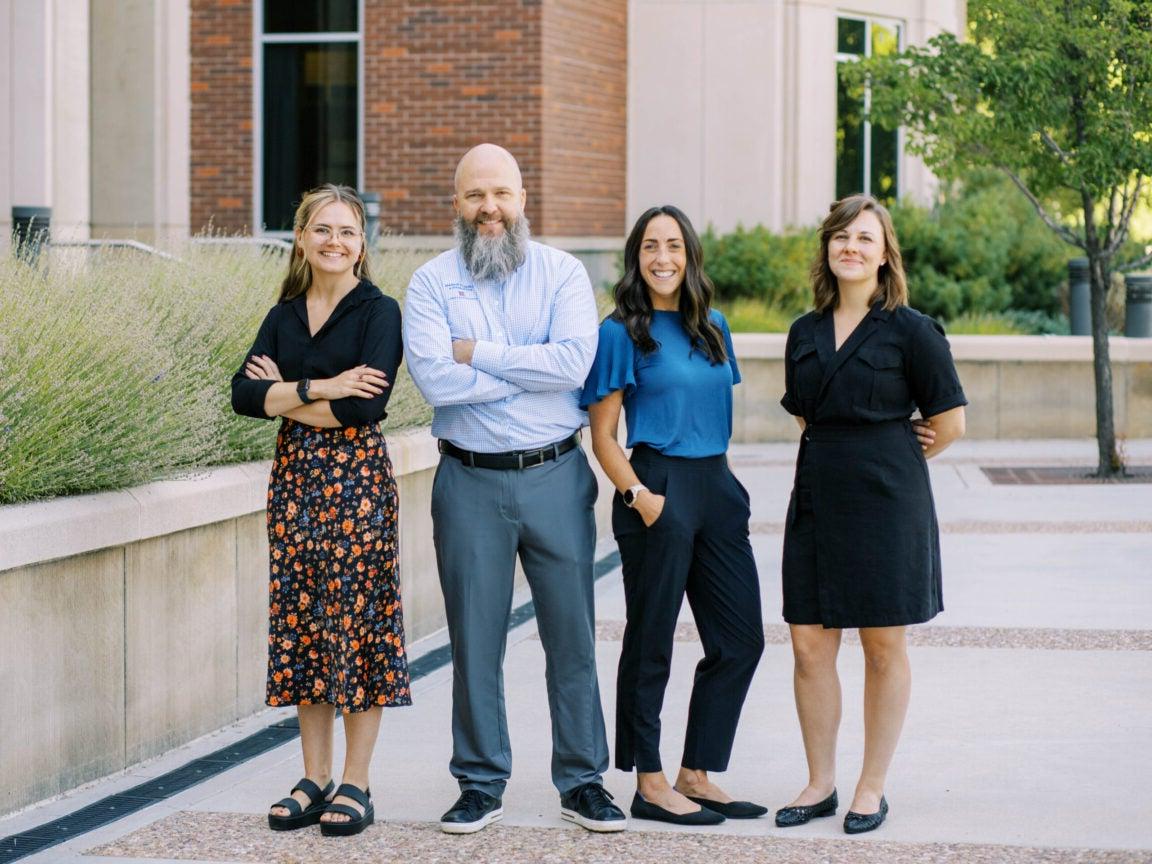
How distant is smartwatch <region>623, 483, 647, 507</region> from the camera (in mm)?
5547

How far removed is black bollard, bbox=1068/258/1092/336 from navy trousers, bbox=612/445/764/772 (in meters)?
13.4

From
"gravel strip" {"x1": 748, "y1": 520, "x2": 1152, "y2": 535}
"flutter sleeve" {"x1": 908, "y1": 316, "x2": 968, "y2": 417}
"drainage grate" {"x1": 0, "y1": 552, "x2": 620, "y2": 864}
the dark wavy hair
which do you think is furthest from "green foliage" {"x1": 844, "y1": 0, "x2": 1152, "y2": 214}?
the dark wavy hair

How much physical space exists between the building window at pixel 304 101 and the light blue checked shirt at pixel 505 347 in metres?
13.5

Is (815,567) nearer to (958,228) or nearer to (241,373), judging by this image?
(241,373)

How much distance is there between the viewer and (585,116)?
19.1 metres

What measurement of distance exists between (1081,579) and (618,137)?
11257 millimetres

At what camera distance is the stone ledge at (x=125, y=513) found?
225 inches

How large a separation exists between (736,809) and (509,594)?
0.97m

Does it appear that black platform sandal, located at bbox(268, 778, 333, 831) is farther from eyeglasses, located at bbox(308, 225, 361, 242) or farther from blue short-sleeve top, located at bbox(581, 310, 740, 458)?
eyeglasses, located at bbox(308, 225, 361, 242)

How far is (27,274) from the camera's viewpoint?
7266 millimetres

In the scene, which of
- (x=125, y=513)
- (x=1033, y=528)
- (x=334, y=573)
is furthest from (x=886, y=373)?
(x=1033, y=528)

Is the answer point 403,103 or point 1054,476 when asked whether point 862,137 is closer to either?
point 403,103

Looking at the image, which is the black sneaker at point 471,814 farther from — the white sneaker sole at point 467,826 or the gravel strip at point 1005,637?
the gravel strip at point 1005,637

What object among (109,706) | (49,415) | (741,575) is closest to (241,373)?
(49,415)
